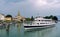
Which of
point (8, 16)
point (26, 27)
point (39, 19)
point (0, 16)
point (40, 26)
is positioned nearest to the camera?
point (26, 27)

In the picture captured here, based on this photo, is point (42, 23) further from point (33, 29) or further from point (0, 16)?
point (0, 16)

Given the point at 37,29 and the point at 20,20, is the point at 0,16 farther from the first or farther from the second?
the point at 37,29

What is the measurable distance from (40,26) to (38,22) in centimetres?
273

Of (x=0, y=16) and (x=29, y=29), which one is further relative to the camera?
(x=0, y=16)

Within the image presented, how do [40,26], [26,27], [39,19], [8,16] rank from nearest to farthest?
[26,27]
[40,26]
[39,19]
[8,16]

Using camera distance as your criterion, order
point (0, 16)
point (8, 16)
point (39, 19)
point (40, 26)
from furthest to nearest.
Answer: point (8, 16) → point (0, 16) → point (39, 19) → point (40, 26)

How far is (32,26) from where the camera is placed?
49.6 m

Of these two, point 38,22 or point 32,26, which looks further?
point 38,22

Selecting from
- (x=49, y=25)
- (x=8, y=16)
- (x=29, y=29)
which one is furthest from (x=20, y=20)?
(x=29, y=29)

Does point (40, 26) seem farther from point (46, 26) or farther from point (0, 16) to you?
point (0, 16)

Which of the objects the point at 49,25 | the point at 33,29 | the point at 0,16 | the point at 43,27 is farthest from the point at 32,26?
the point at 0,16

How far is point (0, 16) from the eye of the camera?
108 metres

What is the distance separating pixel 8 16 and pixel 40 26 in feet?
220

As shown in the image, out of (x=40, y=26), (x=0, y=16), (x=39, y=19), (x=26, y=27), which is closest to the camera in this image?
(x=26, y=27)
